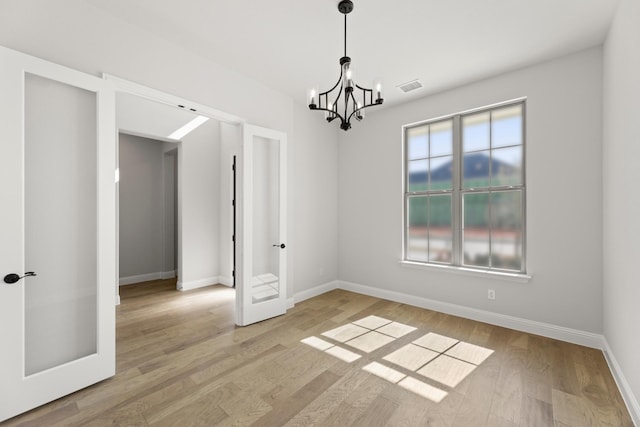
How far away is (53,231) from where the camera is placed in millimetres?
2152

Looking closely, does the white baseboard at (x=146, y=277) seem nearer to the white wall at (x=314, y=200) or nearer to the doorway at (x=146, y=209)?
the doorway at (x=146, y=209)

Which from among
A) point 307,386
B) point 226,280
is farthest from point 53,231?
point 226,280

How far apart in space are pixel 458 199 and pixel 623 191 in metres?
1.76

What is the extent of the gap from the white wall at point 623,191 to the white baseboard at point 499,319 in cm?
26

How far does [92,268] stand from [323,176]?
11.2 ft

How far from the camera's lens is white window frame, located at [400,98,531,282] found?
3391mm

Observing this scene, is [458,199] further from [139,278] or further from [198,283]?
[139,278]

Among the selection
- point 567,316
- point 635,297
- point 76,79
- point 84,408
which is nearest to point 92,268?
point 84,408

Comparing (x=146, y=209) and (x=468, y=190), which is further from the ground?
(x=468, y=190)

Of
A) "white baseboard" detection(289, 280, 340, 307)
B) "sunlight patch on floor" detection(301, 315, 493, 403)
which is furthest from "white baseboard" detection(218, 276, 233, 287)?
"sunlight patch on floor" detection(301, 315, 493, 403)

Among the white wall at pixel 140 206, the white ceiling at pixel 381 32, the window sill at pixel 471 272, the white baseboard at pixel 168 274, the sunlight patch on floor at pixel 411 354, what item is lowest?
the sunlight patch on floor at pixel 411 354

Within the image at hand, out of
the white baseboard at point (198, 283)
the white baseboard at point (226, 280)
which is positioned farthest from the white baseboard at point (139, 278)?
the white baseboard at point (226, 280)

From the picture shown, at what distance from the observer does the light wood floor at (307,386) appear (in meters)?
1.94

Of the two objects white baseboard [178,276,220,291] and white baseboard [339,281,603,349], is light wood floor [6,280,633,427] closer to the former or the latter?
white baseboard [339,281,603,349]
